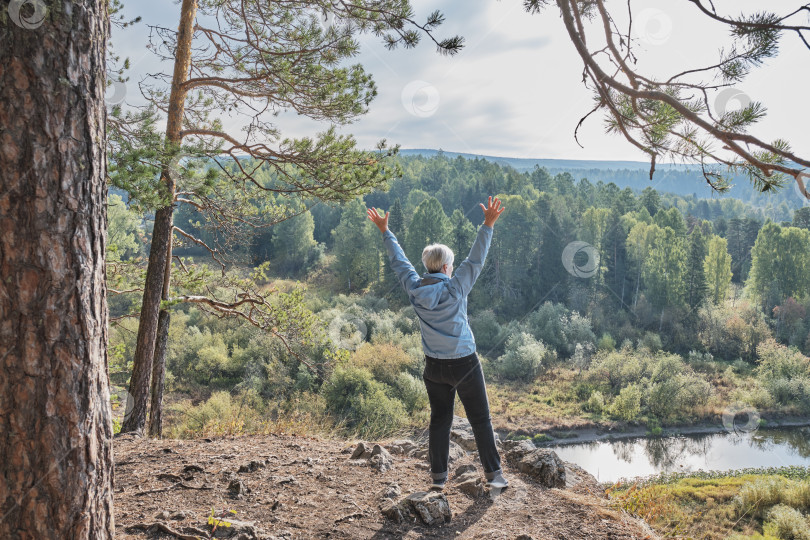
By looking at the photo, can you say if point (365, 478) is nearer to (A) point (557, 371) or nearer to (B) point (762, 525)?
(B) point (762, 525)

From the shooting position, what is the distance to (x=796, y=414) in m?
26.4

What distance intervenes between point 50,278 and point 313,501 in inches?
87.1

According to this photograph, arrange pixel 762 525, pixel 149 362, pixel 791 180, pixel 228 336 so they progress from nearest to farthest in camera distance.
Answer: pixel 791 180 → pixel 149 362 → pixel 762 525 → pixel 228 336

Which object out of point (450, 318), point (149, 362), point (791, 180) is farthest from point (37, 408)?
point (149, 362)

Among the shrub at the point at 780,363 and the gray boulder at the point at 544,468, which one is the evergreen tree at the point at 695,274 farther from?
the gray boulder at the point at 544,468

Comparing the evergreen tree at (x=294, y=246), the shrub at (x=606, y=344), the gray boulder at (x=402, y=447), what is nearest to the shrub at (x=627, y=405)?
the shrub at (x=606, y=344)

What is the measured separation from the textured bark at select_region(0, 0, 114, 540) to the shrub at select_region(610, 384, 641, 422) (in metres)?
27.0

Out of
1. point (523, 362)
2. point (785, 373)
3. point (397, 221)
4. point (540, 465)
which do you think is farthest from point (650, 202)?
point (540, 465)

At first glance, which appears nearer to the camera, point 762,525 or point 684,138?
point 684,138

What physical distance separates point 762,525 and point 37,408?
14.5 m

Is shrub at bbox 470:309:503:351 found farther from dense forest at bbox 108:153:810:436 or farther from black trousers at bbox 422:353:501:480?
black trousers at bbox 422:353:501:480

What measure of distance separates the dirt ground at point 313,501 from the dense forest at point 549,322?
35.2 ft

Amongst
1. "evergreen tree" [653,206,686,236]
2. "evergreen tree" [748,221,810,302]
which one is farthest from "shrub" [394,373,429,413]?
"evergreen tree" [748,221,810,302]

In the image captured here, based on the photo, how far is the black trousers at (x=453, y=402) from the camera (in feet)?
10.0
